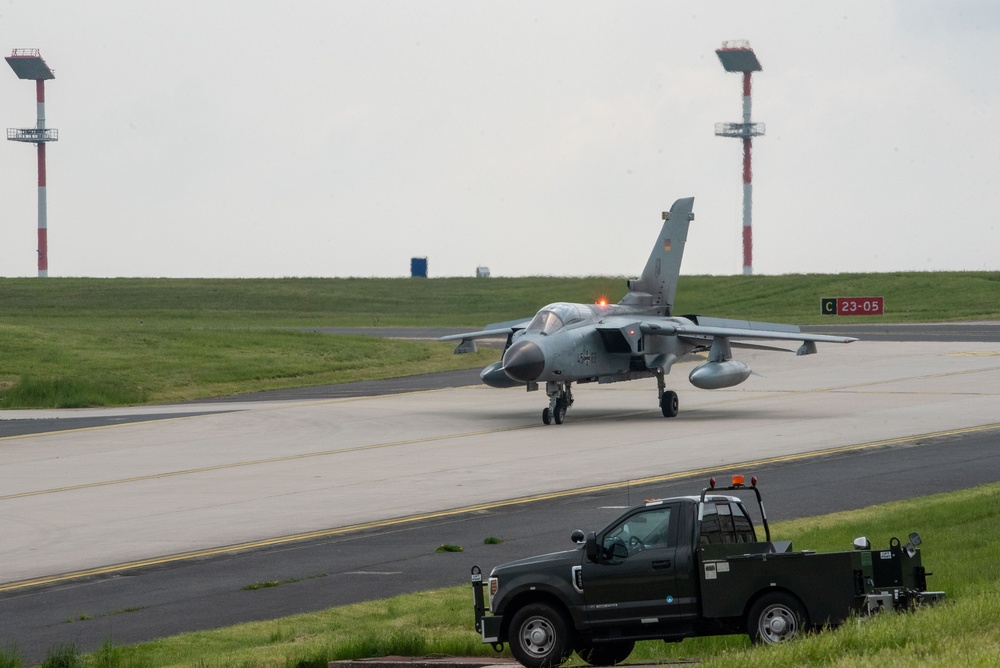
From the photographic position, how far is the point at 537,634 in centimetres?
1312

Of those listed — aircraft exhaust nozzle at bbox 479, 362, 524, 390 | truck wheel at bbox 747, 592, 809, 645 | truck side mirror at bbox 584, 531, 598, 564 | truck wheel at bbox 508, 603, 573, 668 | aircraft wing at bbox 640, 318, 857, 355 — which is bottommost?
truck wheel at bbox 508, 603, 573, 668

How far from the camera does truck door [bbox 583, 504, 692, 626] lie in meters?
12.9

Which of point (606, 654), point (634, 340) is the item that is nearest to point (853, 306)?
point (634, 340)

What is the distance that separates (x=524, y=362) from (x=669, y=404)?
5827mm

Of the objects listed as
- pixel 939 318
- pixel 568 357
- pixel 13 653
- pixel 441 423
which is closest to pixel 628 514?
pixel 13 653

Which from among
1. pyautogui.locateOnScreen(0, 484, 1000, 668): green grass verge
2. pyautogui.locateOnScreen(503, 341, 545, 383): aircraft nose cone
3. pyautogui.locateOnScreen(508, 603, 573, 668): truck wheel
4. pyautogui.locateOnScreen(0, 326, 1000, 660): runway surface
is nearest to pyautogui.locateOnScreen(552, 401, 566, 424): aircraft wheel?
pyautogui.locateOnScreen(0, 326, 1000, 660): runway surface

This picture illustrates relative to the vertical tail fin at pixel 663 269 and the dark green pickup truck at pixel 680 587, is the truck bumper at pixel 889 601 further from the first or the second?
the vertical tail fin at pixel 663 269

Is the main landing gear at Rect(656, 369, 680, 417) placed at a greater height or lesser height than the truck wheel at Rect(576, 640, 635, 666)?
greater

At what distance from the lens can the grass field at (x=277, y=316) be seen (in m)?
49.9

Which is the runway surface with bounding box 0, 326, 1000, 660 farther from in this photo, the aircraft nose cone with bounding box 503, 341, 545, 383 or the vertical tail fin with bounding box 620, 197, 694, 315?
the vertical tail fin with bounding box 620, 197, 694, 315

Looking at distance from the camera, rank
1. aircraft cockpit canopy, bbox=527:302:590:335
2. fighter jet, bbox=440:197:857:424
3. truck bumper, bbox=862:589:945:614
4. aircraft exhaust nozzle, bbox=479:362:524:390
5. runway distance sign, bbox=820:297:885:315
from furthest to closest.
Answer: runway distance sign, bbox=820:297:885:315
aircraft exhaust nozzle, bbox=479:362:524:390
aircraft cockpit canopy, bbox=527:302:590:335
fighter jet, bbox=440:197:857:424
truck bumper, bbox=862:589:945:614

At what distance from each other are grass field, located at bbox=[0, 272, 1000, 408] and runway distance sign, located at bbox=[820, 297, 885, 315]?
115 cm

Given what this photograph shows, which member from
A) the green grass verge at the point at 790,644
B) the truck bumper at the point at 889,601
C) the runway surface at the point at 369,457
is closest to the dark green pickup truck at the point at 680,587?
the truck bumper at the point at 889,601

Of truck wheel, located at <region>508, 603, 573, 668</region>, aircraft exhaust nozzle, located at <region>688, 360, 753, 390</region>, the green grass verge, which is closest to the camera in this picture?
the green grass verge
